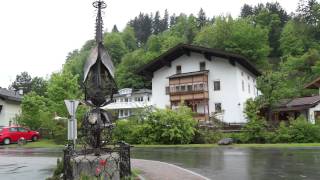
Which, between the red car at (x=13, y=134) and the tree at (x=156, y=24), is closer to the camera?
the red car at (x=13, y=134)

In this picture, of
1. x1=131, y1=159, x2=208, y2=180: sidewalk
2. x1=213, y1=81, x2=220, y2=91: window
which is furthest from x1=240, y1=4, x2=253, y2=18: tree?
x1=131, y1=159, x2=208, y2=180: sidewalk

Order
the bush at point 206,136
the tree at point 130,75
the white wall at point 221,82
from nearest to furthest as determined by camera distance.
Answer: the bush at point 206,136 < the white wall at point 221,82 < the tree at point 130,75

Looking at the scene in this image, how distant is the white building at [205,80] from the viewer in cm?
4794

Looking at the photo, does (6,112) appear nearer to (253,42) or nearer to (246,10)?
(253,42)

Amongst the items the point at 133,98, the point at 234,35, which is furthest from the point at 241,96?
the point at 133,98

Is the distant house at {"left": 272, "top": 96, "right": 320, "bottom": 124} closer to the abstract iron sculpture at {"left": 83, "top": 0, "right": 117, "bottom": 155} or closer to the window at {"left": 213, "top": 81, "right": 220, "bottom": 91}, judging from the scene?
the window at {"left": 213, "top": 81, "right": 220, "bottom": 91}

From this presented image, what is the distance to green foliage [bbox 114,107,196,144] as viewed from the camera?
33.2 metres

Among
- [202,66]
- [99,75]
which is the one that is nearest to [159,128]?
[202,66]

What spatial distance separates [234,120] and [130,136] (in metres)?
16.6

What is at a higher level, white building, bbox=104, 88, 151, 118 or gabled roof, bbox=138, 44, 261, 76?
gabled roof, bbox=138, 44, 261, 76

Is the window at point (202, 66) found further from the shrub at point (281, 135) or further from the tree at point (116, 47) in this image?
the tree at point (116, 47)

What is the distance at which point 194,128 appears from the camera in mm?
33969

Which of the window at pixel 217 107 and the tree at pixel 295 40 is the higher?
the tree at pixel 295 40

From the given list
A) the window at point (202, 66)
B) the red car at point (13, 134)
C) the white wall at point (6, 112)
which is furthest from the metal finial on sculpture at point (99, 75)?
the white wall at point (6, 112)
